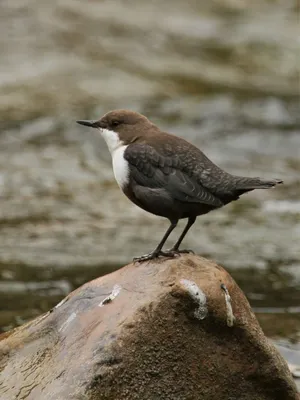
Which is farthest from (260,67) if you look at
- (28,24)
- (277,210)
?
(277,210)

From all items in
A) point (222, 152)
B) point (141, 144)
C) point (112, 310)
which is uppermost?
point (141, 144)

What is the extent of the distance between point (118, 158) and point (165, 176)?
30cm

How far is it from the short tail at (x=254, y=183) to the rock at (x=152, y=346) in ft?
1.35

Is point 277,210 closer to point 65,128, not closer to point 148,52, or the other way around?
point 65,128

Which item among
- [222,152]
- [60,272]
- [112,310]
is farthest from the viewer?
[222,152]

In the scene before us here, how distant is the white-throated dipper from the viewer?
452 centimetres

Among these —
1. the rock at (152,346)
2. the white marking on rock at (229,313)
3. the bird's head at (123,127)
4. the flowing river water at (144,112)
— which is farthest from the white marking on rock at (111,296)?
the flowing river water at (144,112)

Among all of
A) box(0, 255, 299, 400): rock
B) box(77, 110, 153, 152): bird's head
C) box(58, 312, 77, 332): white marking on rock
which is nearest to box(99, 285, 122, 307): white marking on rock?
box(0, 255, 299, 400): rock

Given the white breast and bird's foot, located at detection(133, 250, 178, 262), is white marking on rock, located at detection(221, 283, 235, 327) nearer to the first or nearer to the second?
bird's foot, located at detection(133, 250, 178, 262)

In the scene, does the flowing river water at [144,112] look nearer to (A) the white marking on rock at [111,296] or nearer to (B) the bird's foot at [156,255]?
(B) the bird's foot at [156,255]

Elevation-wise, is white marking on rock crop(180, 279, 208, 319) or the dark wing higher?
the dark wing

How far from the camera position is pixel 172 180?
181 inches

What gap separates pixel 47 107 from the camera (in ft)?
40.2

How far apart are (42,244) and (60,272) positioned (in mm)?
761
